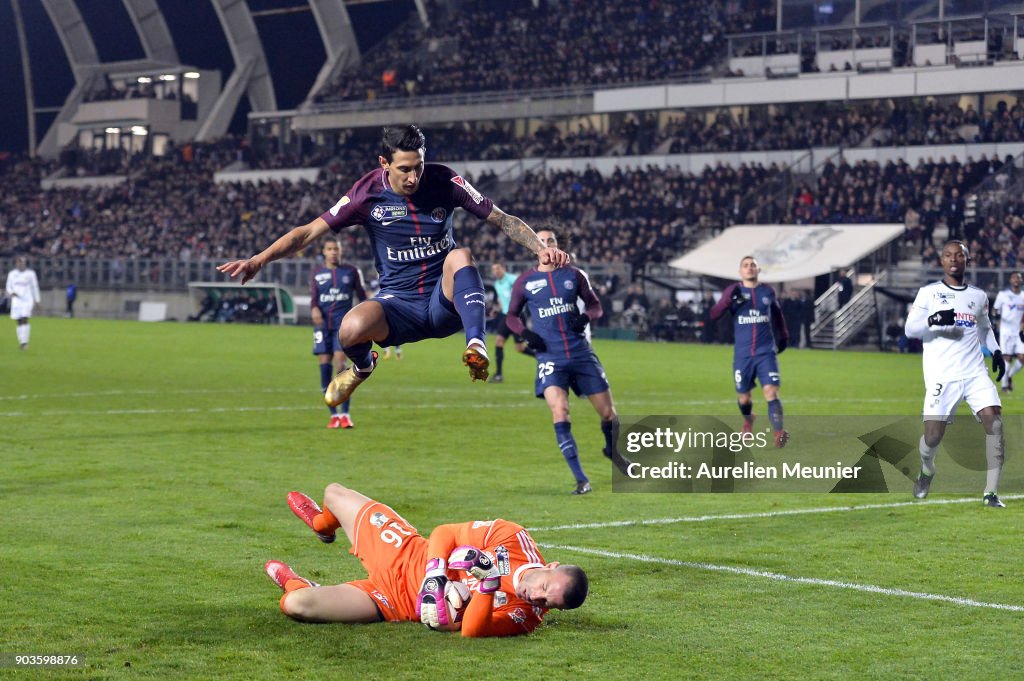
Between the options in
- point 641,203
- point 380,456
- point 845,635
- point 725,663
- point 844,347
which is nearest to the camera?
point 725,663

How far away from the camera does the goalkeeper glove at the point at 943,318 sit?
11180 millimetres

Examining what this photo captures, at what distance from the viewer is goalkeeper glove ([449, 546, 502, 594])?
6645 millimetres

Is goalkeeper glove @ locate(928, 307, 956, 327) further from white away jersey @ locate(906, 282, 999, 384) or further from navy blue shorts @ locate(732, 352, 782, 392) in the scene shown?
navy blue shorts @ locate(732, 352, 782, 392)

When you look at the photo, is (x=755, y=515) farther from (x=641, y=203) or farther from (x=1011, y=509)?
(x=641, y=203)

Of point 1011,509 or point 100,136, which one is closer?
point 1011,509

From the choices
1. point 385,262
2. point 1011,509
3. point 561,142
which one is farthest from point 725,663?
point 561,142

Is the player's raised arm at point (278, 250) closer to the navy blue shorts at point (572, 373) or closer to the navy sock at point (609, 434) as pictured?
the navy blue shorts at point (572, 373)

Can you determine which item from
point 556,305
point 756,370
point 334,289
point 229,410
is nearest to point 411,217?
point 556,305

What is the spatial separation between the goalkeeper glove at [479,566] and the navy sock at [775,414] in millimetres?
9393

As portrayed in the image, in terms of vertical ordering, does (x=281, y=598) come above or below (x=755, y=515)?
above

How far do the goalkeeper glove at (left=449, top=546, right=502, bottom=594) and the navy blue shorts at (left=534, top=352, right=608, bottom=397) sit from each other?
5.91m

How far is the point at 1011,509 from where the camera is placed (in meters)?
11.4

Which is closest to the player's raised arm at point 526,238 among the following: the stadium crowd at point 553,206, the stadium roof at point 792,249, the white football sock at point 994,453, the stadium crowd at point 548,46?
the white football sock at point 994,453

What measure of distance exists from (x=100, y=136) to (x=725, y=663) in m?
73.0
